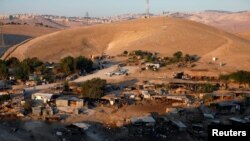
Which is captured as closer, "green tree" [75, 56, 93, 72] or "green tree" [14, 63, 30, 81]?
"green tree" [14, 63, 30, 81]

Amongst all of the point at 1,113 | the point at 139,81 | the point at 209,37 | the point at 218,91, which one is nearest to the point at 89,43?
the point at 209,37

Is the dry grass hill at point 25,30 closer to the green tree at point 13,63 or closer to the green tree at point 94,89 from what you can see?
the green tree at point 13,63

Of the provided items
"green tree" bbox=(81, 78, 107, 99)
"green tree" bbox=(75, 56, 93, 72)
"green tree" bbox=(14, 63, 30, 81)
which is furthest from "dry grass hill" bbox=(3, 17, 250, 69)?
"green tree" bbox=(81, 78, 107, 99)

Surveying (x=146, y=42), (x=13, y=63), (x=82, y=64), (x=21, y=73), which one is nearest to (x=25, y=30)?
(x=146, y=42)

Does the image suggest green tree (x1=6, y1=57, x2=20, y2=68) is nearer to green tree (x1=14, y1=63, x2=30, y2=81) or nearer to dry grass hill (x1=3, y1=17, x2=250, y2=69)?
green tree (x1=14, y1=63, x2=30, y2=81)

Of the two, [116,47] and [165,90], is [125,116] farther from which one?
[116,47]

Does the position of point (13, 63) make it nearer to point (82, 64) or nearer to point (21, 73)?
point (21, 73)
